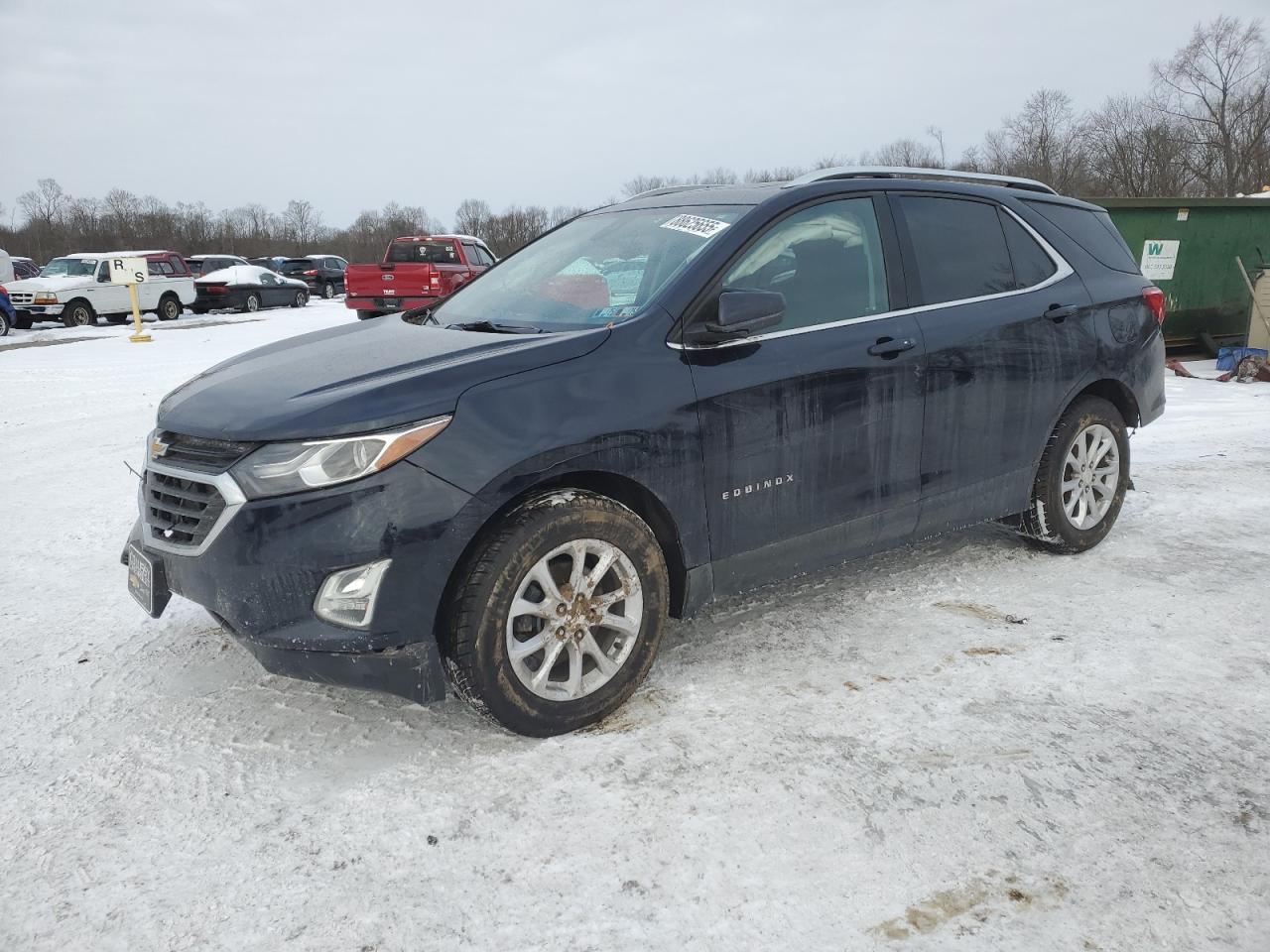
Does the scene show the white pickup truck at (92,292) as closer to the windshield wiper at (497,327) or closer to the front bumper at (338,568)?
the windshield wiper at (497,327)

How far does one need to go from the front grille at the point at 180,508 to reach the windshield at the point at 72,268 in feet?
75.6

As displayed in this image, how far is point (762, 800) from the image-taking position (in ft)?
8.44

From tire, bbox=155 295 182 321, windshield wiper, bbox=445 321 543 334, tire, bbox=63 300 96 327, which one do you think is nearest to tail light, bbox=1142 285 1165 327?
windshield wiper, bbox=445 321 543 334

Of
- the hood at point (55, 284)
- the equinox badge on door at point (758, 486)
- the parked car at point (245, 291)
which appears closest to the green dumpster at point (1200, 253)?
the equinox badge on door at point (758, 486)

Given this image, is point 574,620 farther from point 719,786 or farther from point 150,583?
point 150,583

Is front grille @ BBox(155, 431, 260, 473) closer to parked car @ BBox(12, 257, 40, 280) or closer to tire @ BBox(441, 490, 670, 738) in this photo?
tire @ BBox(441, 490, 670, 738)

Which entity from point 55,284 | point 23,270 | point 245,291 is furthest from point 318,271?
point 55,284

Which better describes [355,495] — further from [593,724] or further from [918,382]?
[918,382]

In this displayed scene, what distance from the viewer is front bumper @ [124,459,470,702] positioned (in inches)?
101

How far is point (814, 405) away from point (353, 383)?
5.18 ft

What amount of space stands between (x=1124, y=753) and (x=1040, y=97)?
58.9m

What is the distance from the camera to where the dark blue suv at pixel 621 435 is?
103 inches

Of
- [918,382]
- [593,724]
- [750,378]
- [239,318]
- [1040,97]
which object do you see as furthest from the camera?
[1040,97]

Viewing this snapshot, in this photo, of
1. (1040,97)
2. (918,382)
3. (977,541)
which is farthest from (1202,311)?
(1040,97)
